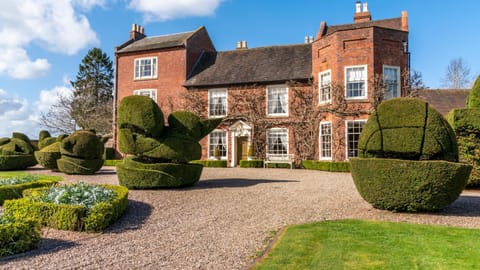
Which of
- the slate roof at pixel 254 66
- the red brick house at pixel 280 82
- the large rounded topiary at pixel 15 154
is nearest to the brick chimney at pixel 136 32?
the red brick house at pixel 280 82

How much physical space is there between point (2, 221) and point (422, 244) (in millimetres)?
7393

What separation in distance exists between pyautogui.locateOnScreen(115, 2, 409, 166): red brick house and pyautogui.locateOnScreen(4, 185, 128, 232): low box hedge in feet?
50.5

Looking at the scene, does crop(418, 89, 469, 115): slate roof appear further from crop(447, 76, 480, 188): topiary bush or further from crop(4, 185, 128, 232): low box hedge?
crop(4, 185, 128, 232): low box hedge

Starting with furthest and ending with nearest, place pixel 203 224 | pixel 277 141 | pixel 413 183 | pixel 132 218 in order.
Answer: pixel 277 141
pixel 132 218
pixel 413 183
pixel 203 224

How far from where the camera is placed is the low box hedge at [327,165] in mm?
18188

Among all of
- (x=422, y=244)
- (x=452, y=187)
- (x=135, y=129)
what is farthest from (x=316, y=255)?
(x=135, y=129)

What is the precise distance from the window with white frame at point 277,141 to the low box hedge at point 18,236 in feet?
58.8

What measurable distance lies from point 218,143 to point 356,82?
1044 centimetres

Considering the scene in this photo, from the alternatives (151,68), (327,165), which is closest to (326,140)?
(327,165)

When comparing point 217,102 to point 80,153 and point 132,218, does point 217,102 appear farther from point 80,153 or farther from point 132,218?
point 132,218

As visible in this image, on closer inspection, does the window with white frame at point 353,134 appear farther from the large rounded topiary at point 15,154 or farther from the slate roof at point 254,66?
the large rounded topiary at point 15,154

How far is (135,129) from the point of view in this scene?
12.2m

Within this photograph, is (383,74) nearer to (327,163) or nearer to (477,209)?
(327,163)

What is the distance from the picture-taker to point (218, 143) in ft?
80.9
